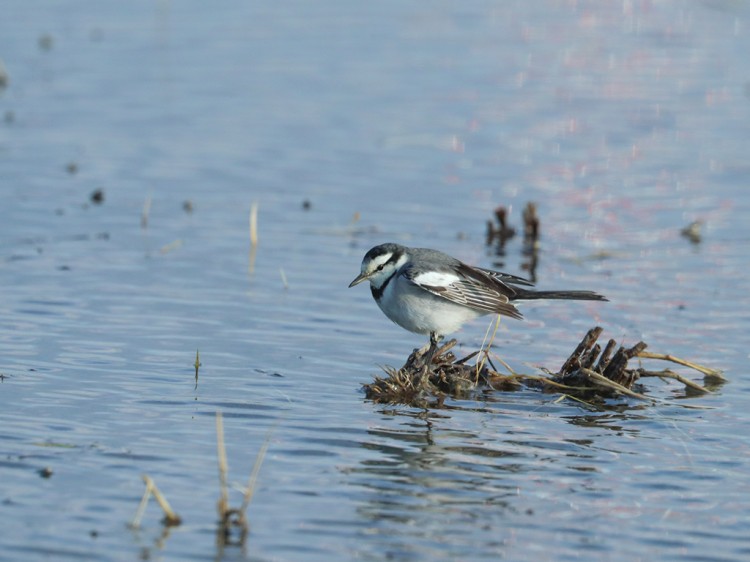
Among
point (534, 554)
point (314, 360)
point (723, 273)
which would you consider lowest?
point (534, 554)

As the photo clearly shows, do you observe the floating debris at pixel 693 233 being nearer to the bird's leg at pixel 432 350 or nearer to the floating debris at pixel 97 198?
the bird's leg at pixel 432 350

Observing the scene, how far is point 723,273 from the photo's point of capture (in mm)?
13953

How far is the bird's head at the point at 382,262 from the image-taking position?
34.4ft

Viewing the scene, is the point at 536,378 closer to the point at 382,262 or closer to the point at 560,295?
the point at 560,295

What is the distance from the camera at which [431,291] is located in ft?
33.5

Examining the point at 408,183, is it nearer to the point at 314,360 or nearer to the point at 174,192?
the point at 174,192

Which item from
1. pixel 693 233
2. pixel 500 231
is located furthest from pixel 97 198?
pixel 693 233

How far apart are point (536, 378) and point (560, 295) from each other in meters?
0.68

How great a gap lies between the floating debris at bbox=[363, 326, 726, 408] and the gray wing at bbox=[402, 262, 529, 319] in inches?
15.8

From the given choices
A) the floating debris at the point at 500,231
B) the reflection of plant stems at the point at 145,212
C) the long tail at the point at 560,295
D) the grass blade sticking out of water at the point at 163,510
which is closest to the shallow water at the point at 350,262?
the grass blade sticking out of water at the point at 163,510

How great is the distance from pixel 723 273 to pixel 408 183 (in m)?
4.51

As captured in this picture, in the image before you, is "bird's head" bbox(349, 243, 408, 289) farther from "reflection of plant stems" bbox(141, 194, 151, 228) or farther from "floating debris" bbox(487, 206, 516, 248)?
"reflection of plant stems" bbox(141, 194, 151, 228)

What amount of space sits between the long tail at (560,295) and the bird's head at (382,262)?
3.25 feet

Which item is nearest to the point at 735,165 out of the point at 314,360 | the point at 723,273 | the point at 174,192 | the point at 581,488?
the point at 723,273
